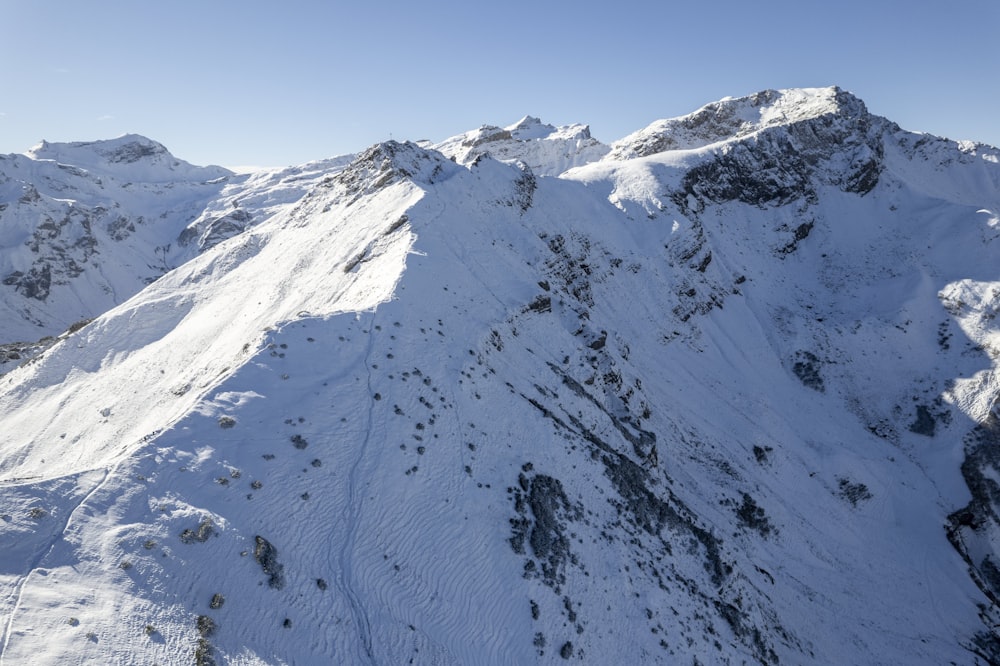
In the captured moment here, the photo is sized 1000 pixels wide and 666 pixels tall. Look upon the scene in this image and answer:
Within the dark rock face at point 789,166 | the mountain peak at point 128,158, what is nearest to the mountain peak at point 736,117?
the dark rock face at point 789,166

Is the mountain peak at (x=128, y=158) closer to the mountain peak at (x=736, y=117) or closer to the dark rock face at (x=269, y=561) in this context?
the mountain peak at (x=736, y=117)

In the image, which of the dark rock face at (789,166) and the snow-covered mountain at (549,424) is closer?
the snow-covered mountain at (549,424)

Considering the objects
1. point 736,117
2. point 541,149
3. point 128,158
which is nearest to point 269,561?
point 541,149

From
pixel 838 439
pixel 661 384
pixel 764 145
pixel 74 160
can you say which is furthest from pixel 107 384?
pixel 74 160

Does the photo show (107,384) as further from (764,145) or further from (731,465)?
(764,145)

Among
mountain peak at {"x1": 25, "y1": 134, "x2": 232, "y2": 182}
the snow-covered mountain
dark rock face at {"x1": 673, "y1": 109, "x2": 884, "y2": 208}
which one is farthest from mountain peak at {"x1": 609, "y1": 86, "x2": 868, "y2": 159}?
mountain peak at {"x1": 25, "y1": 134, "x2": 232, "y2": 182}

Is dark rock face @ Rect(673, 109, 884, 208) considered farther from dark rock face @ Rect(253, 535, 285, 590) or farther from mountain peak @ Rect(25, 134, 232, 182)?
Answer: mountain peak @ Rect(25, 134, 232, 182)

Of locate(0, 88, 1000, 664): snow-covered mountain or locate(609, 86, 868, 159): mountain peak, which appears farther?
locate(609, 86, 868, 159): mountain peak

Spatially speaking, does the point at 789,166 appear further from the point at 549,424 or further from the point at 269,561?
the point at 269,561
